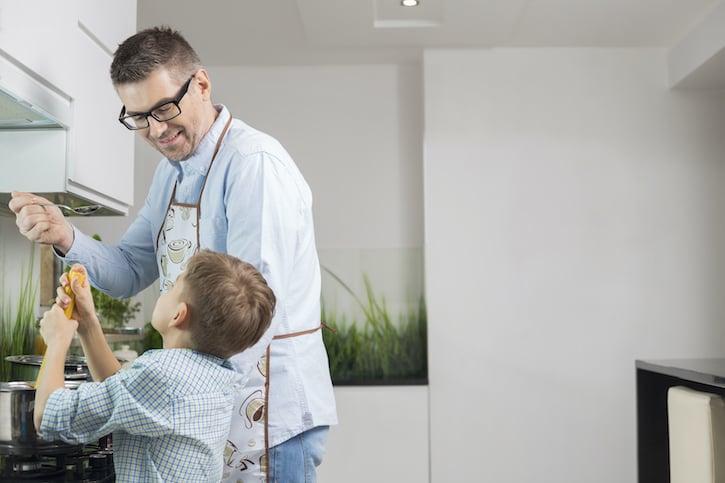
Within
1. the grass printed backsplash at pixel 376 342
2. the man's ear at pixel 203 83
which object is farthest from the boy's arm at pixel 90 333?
the grass printed backsplash at pixel 376 342

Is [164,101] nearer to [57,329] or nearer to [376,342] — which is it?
[57,329]

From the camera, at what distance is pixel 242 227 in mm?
1486

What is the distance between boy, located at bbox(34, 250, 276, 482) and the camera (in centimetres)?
125

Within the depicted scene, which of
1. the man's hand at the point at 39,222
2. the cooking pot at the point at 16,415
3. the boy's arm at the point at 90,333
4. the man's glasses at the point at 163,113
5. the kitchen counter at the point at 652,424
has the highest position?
the man's glasses at the point at 163,113

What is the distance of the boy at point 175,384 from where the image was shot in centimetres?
125

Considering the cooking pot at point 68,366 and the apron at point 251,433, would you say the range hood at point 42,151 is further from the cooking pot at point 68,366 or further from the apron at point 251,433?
the apron at point 251,433

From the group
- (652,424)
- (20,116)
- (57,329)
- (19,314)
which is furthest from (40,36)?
(652,424)

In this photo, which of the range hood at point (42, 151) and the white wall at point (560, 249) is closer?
the range hood at point (42, 151)

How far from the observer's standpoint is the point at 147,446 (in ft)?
4.26

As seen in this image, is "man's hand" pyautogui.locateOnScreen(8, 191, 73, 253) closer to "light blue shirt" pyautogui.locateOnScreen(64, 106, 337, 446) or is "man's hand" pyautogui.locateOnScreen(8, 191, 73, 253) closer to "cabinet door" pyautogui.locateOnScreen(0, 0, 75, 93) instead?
"light blue shirt" pyautogui.locateOnScreen(64, 106, 337, 446)

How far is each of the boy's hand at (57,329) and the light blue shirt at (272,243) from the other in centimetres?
29

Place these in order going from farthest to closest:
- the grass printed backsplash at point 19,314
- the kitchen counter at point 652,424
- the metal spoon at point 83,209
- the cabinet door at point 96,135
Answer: the kitchen counter at point 652,424 < the grass printed backsplash at point 19,314 < the metal spoon at point 83,209 < the cabinet door at point 96,135

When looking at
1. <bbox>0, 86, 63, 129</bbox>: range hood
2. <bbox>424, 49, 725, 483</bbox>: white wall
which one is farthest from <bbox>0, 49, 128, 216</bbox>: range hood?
<bbox>424, 49, 725, 483</bbox>: white wall

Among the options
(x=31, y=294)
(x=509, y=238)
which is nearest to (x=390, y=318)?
(x=509, y=238)
